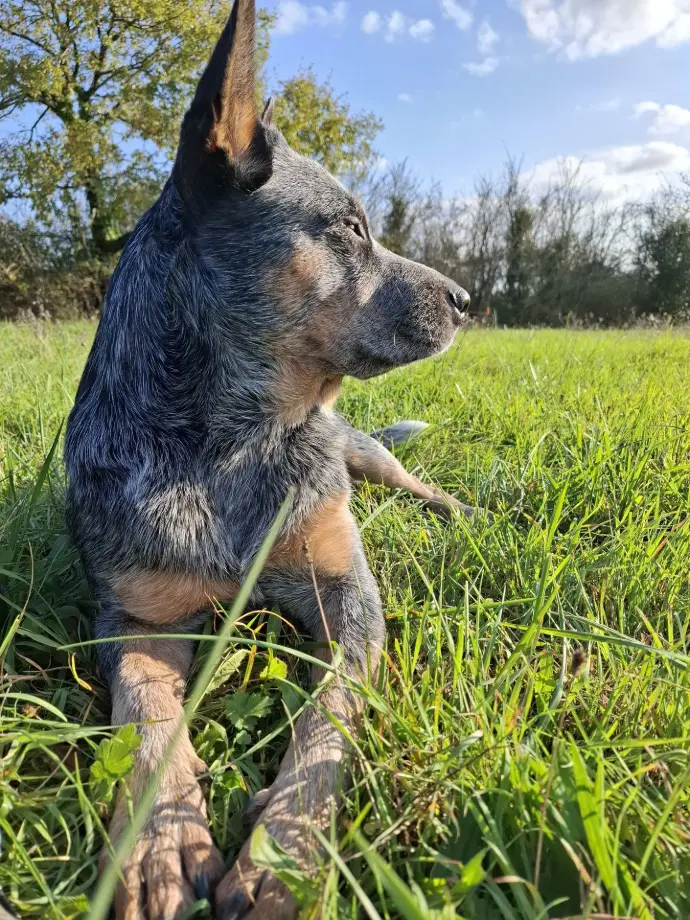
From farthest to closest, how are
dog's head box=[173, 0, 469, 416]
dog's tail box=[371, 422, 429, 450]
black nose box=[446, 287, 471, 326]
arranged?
dog's tail box=[371, 422, 429, 450] → black nose box=[446, 287, 471, 326] → dog's head box=[173, 0, 469, 416]

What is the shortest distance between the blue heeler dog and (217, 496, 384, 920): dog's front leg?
1 centimetres

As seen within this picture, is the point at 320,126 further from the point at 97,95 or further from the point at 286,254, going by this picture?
the point at 286,254

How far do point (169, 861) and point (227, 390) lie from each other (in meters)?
1.48

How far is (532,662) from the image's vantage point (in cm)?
161

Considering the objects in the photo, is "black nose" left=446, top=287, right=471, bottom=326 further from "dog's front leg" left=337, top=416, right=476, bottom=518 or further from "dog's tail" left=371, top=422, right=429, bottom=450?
"dog's tail" left=371, top=422, right=429, bottom=450

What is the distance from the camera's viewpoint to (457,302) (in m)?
2.67

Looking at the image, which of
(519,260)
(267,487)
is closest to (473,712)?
(267,487)

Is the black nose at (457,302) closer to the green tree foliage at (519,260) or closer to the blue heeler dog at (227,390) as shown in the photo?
the blue heeler dog at (227,390)

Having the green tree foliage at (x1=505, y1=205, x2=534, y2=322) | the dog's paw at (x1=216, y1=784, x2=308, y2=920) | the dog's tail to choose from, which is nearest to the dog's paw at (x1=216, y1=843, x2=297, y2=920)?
the dog's paw at (x1=216, y1=784, x2=308, y2=920)

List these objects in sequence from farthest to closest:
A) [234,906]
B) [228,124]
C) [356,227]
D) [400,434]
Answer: [400,434], [356,227], [228,124], [234,906]

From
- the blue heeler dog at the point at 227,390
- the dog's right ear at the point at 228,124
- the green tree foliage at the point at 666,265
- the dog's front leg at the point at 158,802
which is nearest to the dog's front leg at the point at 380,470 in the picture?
the blue heeler dog at the point at 227,390

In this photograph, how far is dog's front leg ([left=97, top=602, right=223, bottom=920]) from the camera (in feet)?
3.83

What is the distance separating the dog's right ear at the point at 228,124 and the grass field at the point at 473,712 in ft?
4.99

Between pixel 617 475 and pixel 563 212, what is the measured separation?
1612 inches
